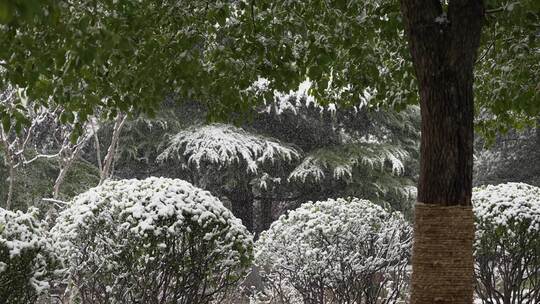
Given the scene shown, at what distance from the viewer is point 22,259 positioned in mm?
5227

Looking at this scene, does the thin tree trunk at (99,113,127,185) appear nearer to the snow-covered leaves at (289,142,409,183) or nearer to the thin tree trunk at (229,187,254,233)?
the snow-covered leaves at (289,142,409,183)

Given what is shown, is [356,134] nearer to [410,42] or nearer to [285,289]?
[285,289]

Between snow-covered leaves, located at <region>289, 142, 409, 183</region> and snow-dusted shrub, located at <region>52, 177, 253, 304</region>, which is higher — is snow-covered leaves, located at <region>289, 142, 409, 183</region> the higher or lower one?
the higher one

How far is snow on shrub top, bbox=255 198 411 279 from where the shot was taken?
7.38 meters

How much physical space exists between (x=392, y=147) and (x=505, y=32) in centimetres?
1100

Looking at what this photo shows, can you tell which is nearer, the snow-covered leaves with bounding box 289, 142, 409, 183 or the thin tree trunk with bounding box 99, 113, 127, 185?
the thin tree trunk with bounding box 99, 113, 127, 185

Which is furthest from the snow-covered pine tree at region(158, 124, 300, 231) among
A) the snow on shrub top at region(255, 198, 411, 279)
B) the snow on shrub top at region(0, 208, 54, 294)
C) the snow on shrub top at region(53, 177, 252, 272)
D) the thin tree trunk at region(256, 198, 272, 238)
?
the snow on shrub top at region(0, 208, 54, 294)

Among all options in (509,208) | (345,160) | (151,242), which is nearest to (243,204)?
(345,160)

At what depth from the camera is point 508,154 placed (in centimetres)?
2091

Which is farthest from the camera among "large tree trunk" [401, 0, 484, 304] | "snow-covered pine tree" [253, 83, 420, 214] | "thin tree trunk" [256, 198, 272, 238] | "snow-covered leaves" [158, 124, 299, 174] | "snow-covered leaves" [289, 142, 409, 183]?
"thin tree trunk" [256, 198, 272, 238]

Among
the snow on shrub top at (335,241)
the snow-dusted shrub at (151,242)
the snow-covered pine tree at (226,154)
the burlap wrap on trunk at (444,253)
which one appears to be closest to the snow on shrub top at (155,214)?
the snow-dusted shrub at (151,242)

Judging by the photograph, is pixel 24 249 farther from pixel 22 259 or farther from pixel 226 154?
pixel 226 154

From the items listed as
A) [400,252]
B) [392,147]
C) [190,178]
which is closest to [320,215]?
[400,252]

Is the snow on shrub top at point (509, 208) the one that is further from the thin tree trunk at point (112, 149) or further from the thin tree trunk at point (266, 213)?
the thin tree trunk at point (266, 213)
